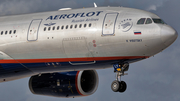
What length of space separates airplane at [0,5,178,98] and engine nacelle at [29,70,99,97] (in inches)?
103

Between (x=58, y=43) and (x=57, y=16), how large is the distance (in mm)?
2303

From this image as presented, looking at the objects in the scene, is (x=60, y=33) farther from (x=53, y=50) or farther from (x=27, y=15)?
(x=27, y=15)

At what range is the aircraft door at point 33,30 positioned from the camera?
2658cm

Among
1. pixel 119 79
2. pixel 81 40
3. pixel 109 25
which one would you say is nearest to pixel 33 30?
pixel 81 40

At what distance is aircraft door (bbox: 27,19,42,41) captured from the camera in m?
26.6

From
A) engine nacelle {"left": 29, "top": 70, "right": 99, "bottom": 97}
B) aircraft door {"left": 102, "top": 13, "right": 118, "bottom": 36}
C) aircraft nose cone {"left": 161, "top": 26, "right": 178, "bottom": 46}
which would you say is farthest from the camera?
engine nacelle {"left": 29, "top": 70, "right": 99, "bottom": 97}

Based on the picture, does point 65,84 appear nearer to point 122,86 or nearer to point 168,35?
point 122,86

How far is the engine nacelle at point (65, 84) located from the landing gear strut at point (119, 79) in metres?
6.96

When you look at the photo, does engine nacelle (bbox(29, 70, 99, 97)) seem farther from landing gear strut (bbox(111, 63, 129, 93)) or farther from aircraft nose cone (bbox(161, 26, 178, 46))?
aircraft nose cone (bbox(161, 26, 178, 46))

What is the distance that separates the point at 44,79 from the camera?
32219 mm

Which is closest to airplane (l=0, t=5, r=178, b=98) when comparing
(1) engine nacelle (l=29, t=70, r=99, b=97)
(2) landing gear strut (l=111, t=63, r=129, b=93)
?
(2) landing gear strut (l=111, t=63, r=129, b=93)

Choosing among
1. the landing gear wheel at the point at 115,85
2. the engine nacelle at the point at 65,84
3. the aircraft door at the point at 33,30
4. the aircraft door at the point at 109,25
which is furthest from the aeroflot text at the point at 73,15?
the engine nacelle at the point at 65,84

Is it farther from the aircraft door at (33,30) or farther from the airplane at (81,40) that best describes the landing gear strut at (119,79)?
the aircraft door at (33,30)

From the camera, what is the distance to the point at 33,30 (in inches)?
1056
